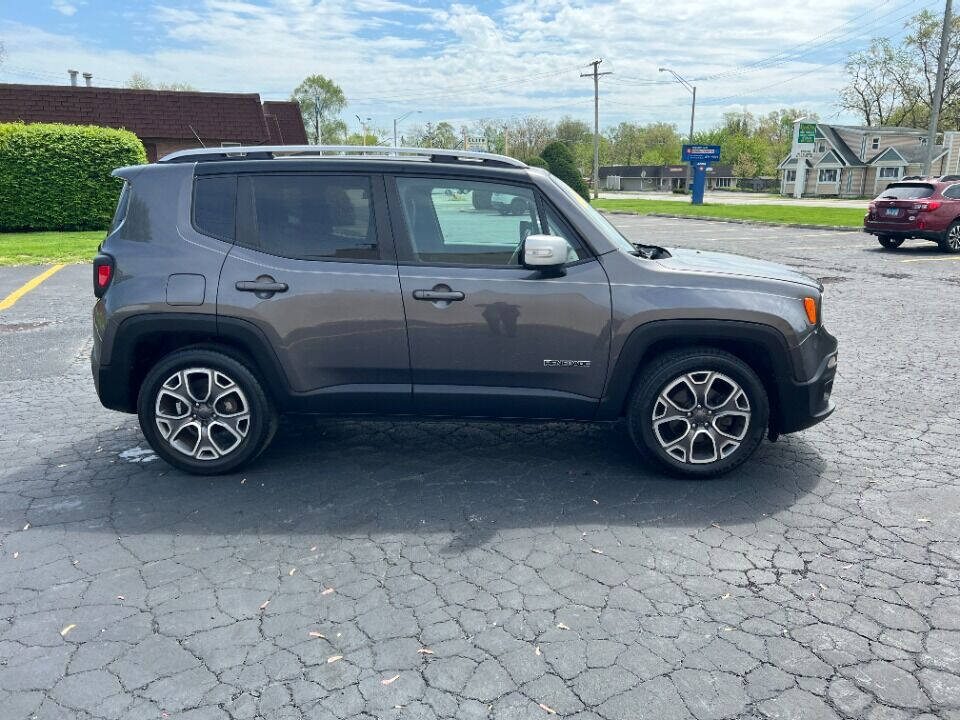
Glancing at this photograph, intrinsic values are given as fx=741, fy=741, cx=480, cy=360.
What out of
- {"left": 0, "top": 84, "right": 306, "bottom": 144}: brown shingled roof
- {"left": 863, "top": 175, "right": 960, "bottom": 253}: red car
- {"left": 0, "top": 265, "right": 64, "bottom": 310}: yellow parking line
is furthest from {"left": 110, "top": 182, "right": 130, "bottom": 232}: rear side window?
{"left": 0, "top": 84, "right": 306, "bottom": 144}: brown shingled roof

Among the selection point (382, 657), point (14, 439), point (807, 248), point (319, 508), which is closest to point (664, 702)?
point (382, 657)

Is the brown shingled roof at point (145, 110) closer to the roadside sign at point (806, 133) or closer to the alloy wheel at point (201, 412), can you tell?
the alloy wheel at point (201, 412)

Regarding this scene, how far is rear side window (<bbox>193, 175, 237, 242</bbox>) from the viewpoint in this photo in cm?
434

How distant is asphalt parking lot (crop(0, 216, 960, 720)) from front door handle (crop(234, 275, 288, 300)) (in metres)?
1.11

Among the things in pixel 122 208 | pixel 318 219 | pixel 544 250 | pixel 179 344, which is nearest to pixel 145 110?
pixel 122 208

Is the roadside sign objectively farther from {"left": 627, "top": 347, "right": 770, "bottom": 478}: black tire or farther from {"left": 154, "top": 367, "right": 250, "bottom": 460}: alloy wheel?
{"left": 154, "top": 367, "right": 250, "bottom": 460}: alloy wheel

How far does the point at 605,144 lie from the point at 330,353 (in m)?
128

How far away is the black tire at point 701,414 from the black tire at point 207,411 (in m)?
2.22

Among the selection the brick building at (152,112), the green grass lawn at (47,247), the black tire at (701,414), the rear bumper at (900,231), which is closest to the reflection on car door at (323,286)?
the black tire at (701,414)

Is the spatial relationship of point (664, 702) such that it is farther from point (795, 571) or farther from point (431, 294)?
point (431, 294)

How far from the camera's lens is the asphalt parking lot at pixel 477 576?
262 cm

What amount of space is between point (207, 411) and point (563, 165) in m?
39.6

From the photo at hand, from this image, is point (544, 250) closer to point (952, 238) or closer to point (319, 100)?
point (952, 238)

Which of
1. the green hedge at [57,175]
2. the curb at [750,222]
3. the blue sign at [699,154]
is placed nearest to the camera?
the green hedge at [57,175]
